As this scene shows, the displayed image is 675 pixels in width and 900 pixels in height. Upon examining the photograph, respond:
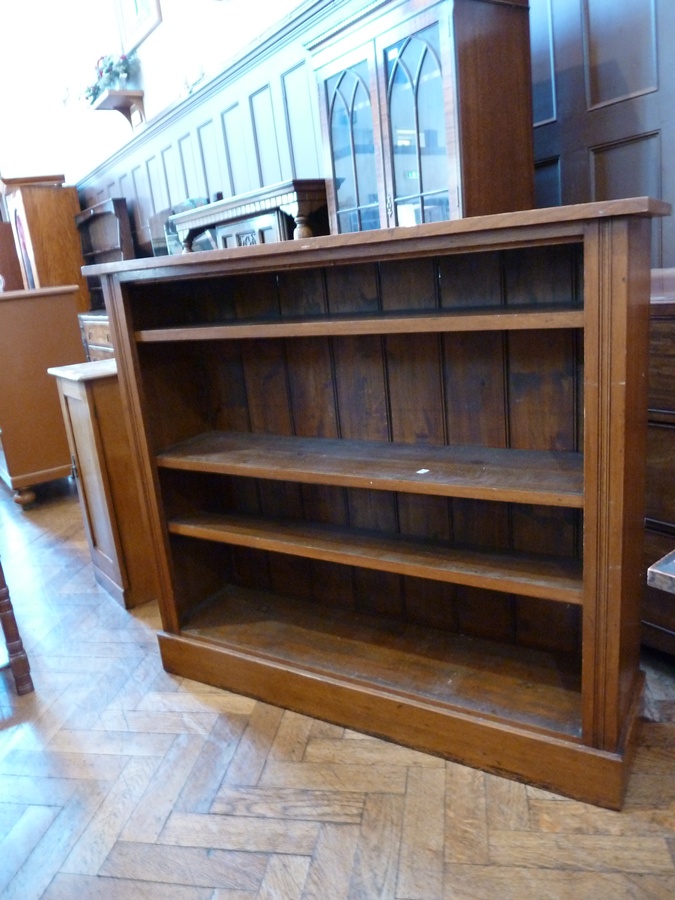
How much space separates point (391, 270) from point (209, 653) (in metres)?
1.22

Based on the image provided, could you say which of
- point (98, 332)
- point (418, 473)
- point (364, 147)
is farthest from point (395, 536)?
point (98, 332)

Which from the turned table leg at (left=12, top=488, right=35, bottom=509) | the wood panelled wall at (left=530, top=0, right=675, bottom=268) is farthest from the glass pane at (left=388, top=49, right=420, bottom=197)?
the turned table leg at (left=12, top=488, right=35, bottom=509)

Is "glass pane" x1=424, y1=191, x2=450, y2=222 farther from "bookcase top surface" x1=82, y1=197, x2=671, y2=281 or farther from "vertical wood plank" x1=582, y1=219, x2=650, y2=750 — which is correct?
"vertical wood plank" x1=582, y1=219, x2=650, y2=750

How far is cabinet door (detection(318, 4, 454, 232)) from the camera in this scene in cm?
154

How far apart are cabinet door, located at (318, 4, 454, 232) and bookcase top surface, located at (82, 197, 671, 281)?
0.22m

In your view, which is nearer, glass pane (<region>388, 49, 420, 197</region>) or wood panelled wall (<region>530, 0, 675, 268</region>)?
glass pane (<region>388, 49, 420, 197</region>)

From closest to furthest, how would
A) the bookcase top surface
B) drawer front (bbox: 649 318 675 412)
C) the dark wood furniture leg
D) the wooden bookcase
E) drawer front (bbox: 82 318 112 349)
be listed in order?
the bookcase top surface < the wooden bookcase < drawer front (bbox: 649 318 675 412) < the dark wood furniture leg < drawer front (bbox: 82 318 112 349)

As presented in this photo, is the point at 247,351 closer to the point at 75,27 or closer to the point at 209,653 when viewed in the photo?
the point at 209,653

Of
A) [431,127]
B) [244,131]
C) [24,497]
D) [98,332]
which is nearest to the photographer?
[431,127]

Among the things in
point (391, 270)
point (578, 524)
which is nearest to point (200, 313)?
point (391, 270)

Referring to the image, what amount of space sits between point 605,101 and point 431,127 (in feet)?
1.84

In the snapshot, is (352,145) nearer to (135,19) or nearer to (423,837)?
(423,837)

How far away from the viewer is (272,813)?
1633 millimetres

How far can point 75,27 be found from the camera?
529cm
